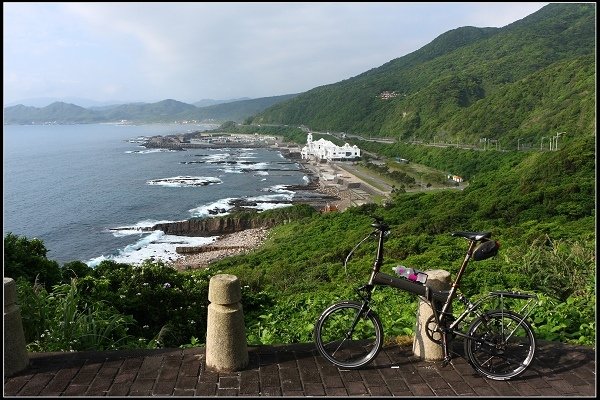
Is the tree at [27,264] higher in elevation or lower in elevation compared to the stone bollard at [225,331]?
lower

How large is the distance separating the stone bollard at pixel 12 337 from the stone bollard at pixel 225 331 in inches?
65.4

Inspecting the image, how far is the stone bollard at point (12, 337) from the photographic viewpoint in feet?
14.1

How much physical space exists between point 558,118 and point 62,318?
61.9m

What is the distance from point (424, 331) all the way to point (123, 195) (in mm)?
55405

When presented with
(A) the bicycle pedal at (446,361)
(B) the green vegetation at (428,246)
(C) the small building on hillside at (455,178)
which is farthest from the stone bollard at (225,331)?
(C) the small building on hillside at (455,178)

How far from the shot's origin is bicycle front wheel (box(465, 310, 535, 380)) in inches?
169

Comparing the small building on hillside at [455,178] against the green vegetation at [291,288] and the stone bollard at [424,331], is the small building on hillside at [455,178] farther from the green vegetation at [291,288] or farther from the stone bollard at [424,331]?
the stone bollard at [424,331]

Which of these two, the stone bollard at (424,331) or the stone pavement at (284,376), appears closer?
the stone pavement at (284,376)

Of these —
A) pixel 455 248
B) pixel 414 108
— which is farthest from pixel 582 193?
pixel 414 108

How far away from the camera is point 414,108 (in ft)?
309

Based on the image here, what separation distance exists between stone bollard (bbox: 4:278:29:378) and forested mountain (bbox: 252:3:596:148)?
55.8m

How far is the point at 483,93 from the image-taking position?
3590 inches

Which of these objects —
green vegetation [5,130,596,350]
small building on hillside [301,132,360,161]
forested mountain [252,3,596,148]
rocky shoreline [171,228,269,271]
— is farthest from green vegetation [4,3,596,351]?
small building on hillside [301,132,360,161]

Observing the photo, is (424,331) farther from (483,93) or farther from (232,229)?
(483,93)
